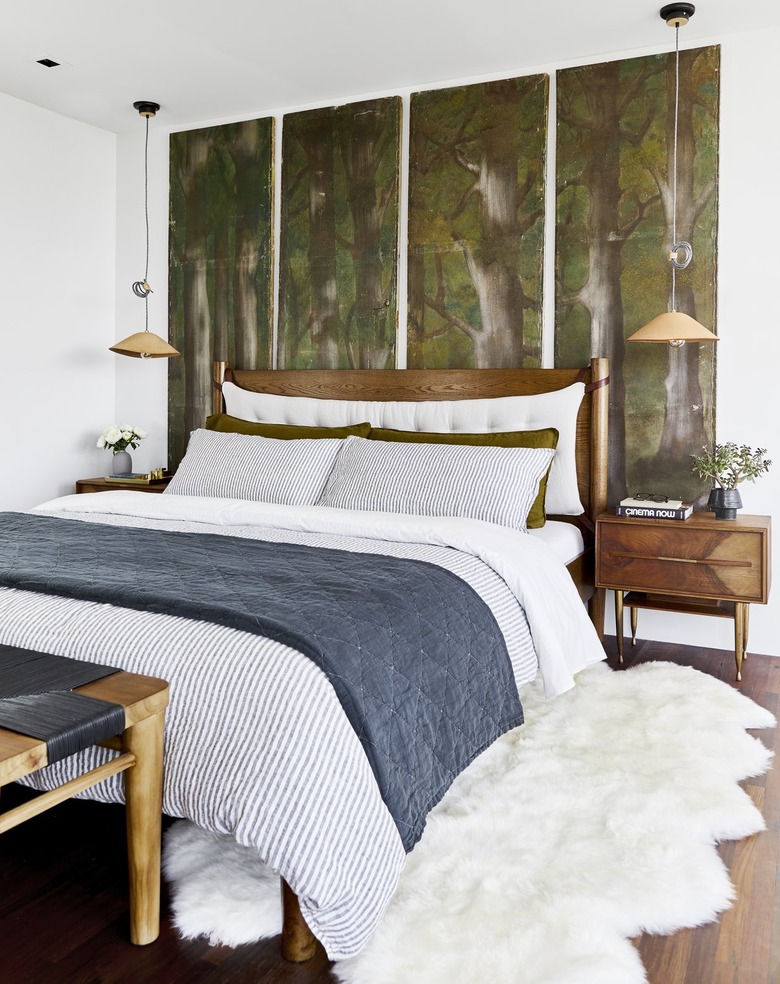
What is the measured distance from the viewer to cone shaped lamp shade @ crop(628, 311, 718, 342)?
3266 mm

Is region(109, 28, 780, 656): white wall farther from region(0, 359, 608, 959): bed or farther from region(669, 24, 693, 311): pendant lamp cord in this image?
region(0, 359, 608, 959): bed

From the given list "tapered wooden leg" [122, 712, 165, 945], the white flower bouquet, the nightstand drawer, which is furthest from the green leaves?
the white flower bouquet

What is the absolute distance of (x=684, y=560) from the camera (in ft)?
10.7

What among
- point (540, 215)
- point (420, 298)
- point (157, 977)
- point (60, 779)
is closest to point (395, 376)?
point (420, 298)

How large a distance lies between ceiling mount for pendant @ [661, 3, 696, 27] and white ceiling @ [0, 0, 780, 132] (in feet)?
0.13

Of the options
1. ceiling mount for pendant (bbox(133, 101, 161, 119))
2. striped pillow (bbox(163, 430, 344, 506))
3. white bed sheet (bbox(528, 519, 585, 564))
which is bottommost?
white bed sheet (bbox(528, 519, 585, 564))

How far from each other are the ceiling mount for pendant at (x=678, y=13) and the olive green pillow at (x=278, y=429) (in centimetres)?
202

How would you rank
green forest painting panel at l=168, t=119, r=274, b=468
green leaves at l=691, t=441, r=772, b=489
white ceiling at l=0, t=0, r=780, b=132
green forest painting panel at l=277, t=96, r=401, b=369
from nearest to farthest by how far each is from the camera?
white ceiling at l=0, t=0, r=780, b=132, green leaves at l=691, t=441, r=772, b=489, green forest painting panel at l=277, t=96, r=401, b=369, green forest painting panel at l=168, t=119, r=274, b=468

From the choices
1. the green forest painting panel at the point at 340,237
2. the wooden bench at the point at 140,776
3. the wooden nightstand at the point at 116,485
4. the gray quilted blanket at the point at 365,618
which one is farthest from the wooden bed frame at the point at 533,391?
the wooden bench at the point at 140,776

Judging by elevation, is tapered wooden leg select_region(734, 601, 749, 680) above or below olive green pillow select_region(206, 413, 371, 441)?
below

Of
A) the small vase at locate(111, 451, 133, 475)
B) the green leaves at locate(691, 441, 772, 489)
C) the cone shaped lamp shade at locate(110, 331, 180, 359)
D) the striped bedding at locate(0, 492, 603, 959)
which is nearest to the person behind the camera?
the striped bedding at locate(0, 492, 603, 959)

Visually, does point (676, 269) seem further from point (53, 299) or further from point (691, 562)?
point (53, 299)

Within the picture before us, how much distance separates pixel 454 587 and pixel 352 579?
300 millimetres

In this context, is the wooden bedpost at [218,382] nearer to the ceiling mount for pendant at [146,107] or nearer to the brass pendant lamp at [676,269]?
the ceiling mount for pendant at [146,107]
